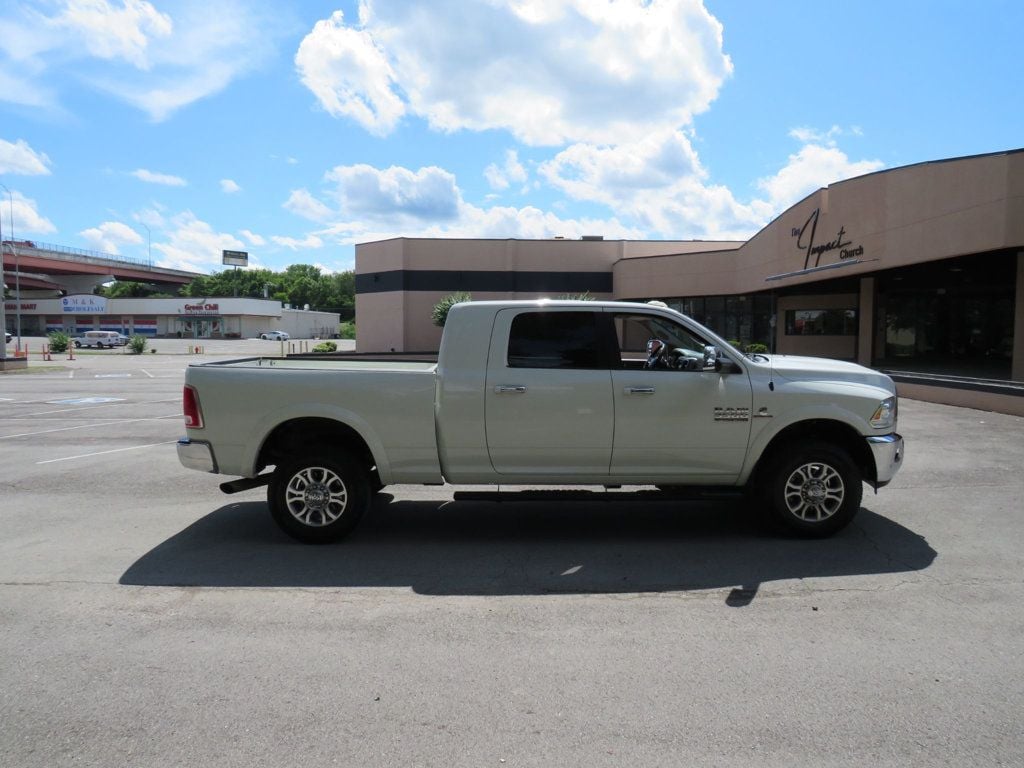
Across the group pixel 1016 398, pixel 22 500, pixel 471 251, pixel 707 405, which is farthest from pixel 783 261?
pixel 22 500

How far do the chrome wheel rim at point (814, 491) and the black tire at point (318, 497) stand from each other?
3593mm

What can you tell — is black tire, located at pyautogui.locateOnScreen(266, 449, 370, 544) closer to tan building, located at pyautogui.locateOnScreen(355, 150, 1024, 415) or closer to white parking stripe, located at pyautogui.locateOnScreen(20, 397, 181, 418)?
white parking stripe, located at pyautogui.locateOnScreen(20, 397, 181, 418)

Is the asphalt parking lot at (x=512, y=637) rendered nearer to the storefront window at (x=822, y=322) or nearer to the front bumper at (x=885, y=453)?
the front bumper at (x=885, y=453)

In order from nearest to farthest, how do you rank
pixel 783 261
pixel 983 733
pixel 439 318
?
pixel 983 733, pixel 783 261, pixel 439 318

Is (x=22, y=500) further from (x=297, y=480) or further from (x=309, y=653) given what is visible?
(x=309, y=653)

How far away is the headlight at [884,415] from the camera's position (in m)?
5.90

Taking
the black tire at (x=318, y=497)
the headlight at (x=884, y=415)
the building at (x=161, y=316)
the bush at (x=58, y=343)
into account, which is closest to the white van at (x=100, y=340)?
the bush at (x=58, y=343)

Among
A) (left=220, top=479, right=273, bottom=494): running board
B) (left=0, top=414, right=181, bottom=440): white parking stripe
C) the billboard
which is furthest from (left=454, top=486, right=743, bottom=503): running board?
the billboard

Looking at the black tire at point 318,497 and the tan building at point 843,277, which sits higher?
the tan building at point 843,277

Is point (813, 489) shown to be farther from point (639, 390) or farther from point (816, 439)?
point (639, 390)

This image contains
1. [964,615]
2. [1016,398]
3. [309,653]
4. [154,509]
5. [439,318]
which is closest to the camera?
[309,653]

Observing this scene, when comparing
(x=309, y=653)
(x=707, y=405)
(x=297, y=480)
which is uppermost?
(x=707, y=405)

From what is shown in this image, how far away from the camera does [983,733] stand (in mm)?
3152

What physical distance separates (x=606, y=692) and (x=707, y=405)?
9.59 feet
